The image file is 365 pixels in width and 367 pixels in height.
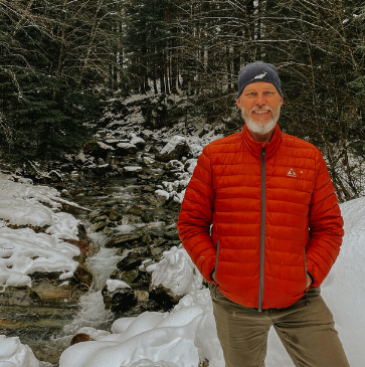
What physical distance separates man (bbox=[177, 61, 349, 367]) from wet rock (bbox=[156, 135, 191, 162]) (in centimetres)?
1343

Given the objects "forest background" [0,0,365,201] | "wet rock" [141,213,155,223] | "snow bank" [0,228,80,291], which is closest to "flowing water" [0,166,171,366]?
"snow bank" [0,228,80,291]

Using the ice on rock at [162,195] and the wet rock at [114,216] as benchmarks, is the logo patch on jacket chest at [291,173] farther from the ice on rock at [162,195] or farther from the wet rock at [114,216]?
the ice on rock at [162,195]

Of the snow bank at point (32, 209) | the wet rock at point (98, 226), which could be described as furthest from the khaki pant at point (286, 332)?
the wet rock at point (98, 226)

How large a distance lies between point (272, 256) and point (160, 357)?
2.16 metres

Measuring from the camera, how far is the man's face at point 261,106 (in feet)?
5.14

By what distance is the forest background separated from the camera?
5.73 meters

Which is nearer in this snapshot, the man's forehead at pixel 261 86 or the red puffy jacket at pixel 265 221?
the red puffy jacket at pixel 265 221

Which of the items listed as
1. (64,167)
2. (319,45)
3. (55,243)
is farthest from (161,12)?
(55,243)

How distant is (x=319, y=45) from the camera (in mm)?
6191

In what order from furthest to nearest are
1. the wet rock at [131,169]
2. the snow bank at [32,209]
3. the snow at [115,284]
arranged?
the wet rock at [131,169]
the snow bank at [32,209]
the snow at [115,284]

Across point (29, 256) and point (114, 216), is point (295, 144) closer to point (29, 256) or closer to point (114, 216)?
point (29, 256)

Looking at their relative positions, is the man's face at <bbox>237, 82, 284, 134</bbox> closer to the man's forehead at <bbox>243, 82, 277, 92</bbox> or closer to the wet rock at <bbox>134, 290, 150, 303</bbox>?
the man's forehead at <bbox>243, 82, 277, 92</bbox>

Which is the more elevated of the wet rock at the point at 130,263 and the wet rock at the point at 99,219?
the wet rock at the point at 99,219

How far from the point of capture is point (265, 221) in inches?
59.6
